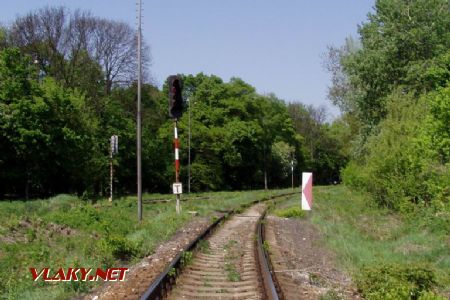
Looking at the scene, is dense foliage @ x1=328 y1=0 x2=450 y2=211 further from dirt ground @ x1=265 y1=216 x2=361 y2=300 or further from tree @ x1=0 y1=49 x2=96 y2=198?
tree @ x1=0 y1=49 x2=96 y2=198

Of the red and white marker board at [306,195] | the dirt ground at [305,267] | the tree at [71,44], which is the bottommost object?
the dirt ground at [305,267]

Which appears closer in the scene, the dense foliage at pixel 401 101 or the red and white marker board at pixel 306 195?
the red and white marker board at pixel 306 195

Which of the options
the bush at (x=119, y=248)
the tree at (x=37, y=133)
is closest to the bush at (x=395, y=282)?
the bush at (x=119, y=248)

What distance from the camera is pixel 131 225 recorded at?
66.1ft

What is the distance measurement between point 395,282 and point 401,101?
17.6 meters

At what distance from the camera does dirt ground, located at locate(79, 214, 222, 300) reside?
8.30 metres

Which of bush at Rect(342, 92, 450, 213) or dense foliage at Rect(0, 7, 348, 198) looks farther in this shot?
dense foliage at Rect(0, 7, 348, 198)

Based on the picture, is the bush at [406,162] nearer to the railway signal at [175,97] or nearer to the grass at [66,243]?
the grass at [66,243]

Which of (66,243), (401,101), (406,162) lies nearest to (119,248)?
(66,243)

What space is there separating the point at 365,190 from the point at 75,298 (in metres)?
19.2

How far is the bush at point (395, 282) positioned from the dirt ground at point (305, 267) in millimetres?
302

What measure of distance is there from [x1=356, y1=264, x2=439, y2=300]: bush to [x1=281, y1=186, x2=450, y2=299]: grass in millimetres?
59

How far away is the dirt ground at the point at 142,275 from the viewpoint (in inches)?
327

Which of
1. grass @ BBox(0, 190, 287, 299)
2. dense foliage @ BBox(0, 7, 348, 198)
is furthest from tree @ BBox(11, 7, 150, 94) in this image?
grass @ BBox(0, 190, 287, 299)
